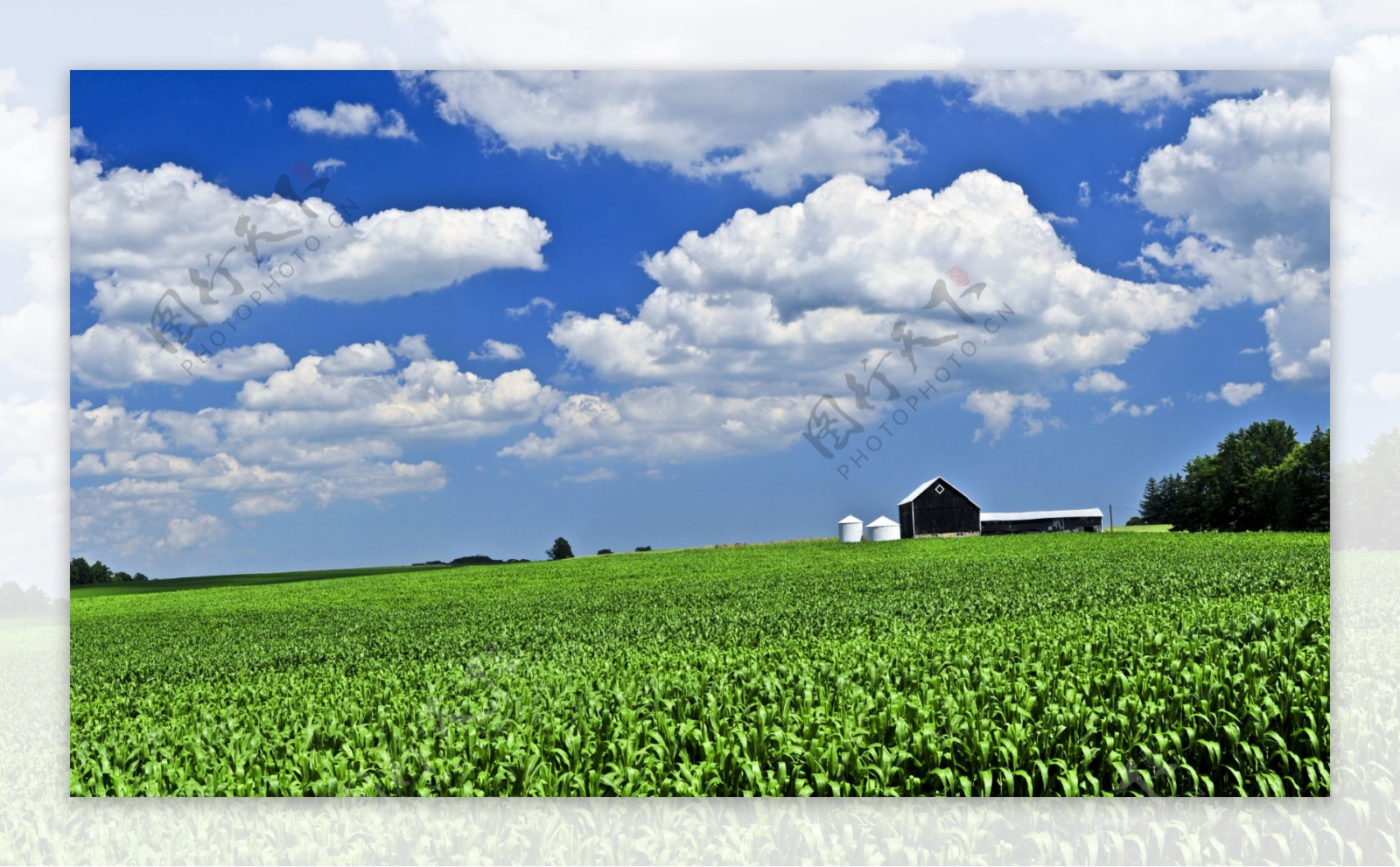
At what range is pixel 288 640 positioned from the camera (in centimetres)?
1342

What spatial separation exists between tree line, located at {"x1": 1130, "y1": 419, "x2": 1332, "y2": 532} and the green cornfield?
2.20 ft

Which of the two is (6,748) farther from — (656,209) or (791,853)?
(656,209)

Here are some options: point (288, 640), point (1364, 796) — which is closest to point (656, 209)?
point (1364, 796)

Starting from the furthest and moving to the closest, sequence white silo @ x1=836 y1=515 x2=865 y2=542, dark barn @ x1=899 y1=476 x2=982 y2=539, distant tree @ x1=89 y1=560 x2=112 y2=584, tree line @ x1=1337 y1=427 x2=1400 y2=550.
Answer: white silo @ x1=836 y1=515 x2=865 y2=542, dark barn @ x1=899 y1=476 x2=982 y2=539, distant tree @ x1=89 y1=560 x2=112 y2=584, tree line @ x1=1337 y1=427 x2=1400 y2=550

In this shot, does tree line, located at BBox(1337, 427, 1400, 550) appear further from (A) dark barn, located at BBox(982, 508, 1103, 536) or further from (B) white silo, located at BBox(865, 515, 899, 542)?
(B) white silo, located at BBox(865, 515, 899, 542)

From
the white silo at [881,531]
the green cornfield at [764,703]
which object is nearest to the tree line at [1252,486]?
the green cornfield at [764,703]

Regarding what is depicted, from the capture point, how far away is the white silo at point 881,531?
21391mm

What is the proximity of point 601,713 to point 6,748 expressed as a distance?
200 inches

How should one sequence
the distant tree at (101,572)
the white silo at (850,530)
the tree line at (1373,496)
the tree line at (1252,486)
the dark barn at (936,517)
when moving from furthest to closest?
the white silo at (850,530) → the dark barn at (936,517) → the tree line at (1252,486) → the distant tree at (101,572) → the tree line at (1373,496)
